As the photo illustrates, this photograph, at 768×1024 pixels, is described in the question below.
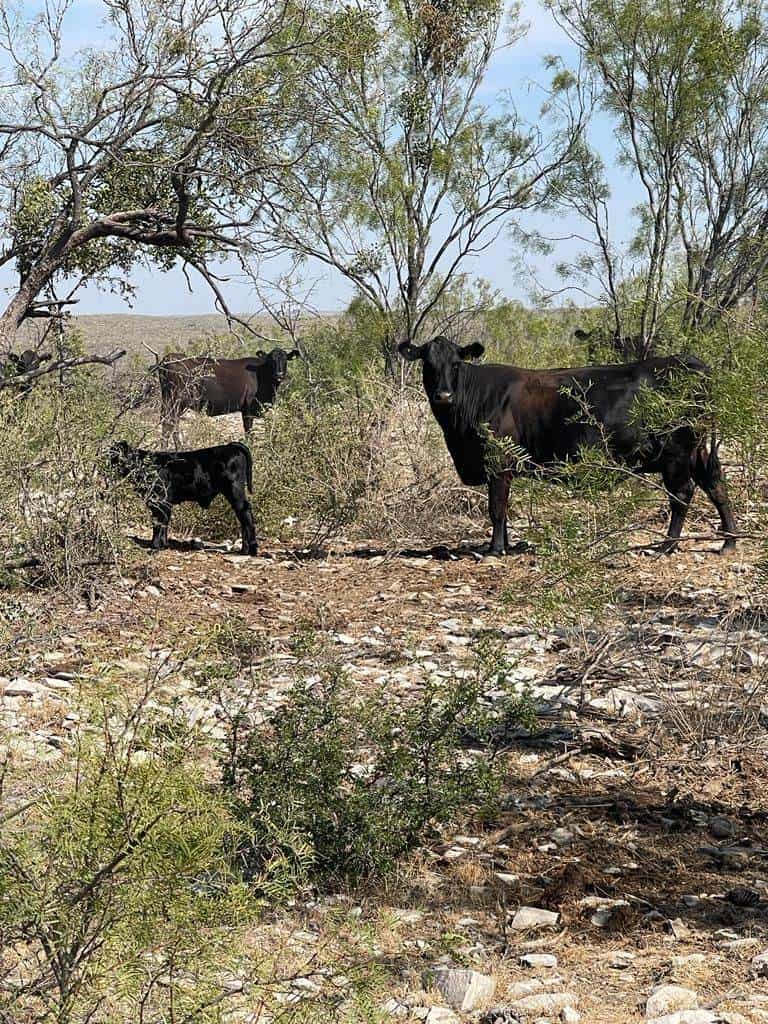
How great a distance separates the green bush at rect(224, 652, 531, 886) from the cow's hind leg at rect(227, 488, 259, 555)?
552cm

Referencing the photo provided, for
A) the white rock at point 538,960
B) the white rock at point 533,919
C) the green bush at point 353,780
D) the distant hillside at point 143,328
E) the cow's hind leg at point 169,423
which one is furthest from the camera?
the distant hillside at point 143,328

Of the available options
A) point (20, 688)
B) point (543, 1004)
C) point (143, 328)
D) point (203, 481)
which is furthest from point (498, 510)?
point (143, 328)

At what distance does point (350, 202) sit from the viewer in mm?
18766

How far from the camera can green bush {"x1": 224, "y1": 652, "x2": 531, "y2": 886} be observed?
4211mm

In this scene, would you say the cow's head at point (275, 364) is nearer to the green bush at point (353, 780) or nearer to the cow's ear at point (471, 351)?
the cow's ear at point (471, 351)

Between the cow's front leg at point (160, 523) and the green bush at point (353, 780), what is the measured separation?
539 centimetres

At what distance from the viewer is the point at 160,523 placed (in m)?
9.93

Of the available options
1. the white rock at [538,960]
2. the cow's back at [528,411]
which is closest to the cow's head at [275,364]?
the cow's back at [528,411]

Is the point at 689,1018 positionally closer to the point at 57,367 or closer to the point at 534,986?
the point at 534,986

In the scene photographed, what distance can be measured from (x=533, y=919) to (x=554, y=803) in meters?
1.04

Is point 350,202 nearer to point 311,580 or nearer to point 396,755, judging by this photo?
point 311,580

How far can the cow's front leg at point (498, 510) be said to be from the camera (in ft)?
33.6

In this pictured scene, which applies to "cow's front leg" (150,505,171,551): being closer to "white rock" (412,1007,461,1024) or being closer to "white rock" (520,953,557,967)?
"white rock" (520,953,557,967)

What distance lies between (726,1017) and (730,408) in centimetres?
198
